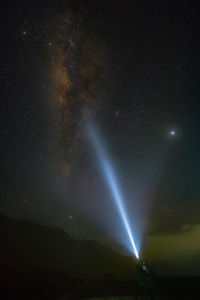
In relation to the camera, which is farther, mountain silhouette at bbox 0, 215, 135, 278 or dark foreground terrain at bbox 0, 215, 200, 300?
mountain silhouette at bbox 0, 215, 135, 278

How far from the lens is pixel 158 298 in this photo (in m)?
18.4

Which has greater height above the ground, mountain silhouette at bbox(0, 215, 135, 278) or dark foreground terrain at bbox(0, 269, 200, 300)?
mountain silhouette at bbox(0, 215, 135, 278)

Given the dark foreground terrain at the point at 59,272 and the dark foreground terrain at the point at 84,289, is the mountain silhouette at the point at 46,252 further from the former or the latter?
the dark foreground terrain at the point at 84,289

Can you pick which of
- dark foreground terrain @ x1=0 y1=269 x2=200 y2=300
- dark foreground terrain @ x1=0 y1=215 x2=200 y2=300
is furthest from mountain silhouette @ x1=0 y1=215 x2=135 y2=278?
dark foreground terrain @ x1=0 y1=269 x2=200 y2=300

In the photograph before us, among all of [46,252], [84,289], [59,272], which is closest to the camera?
[84,289]

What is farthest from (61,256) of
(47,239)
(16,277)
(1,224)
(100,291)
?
(100,291)

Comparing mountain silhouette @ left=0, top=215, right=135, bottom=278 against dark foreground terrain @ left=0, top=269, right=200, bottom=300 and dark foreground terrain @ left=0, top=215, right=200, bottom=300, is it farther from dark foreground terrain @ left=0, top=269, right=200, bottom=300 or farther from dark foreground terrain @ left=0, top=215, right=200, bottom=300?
dark foreground terrain @ left=0, top=269, right=200, bottom=300

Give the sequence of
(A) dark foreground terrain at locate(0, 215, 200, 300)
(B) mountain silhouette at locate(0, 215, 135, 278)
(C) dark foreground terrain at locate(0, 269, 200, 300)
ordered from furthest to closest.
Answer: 1. (B) mountain silhouette at locate(0, 215, 135, 278)
2. (A) dark foreground terrain at locate(0, 215, 200, 300)
3. (C) dark foreground terrain at locate(0, 269, 200, 300)

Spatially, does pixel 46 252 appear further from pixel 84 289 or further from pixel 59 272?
pixel 84 289

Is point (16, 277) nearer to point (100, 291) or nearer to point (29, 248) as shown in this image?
Result: point (100, 291)

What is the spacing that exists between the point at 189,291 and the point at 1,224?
133209mm

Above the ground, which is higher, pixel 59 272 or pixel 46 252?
pixel 46 252

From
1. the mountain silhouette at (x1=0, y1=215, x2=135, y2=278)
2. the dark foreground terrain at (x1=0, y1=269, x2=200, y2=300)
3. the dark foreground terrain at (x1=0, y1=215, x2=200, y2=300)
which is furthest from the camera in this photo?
the mountain silhouette at (x1=0, y1=215, x2=135, y2=278)

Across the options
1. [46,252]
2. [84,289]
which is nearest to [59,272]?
[84,289]
